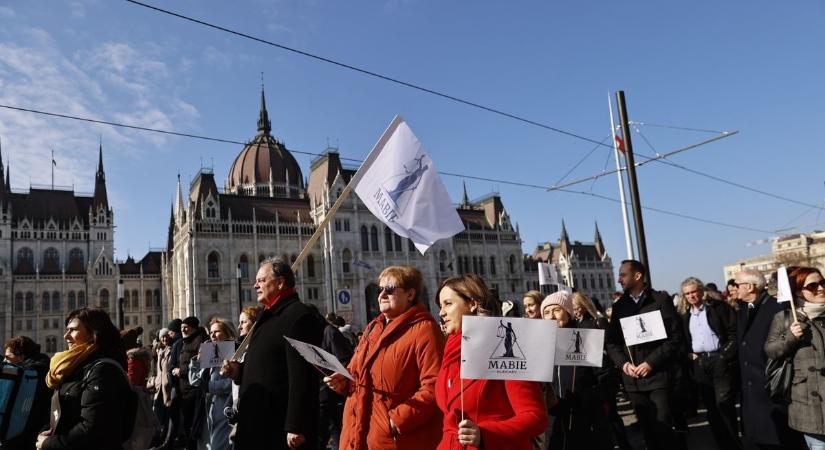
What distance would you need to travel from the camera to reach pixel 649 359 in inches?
213

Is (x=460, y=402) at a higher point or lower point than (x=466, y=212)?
lower

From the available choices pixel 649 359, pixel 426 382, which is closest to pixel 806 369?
pixel 649 359

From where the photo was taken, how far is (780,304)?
4836 mm

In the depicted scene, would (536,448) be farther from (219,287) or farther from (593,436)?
(219,287)

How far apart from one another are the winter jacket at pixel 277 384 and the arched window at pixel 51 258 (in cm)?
6495

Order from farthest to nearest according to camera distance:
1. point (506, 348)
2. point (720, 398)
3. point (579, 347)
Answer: point (720, 398), point (579, 347), point (506, 348)

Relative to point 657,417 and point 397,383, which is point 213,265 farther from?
point 397,383

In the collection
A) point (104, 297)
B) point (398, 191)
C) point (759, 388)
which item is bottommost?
point (759, 388)

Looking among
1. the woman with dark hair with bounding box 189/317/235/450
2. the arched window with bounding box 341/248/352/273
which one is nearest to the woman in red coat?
the woman with dark hair with bounding box 189/317/235/450

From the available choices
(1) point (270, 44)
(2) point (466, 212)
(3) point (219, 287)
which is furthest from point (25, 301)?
(1) point (270, 44)

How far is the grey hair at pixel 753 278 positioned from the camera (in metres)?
5.61

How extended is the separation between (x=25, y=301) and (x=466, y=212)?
43.7 metres

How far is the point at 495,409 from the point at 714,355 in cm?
482

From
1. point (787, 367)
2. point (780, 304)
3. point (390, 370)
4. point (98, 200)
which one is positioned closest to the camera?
point (390, 370)
